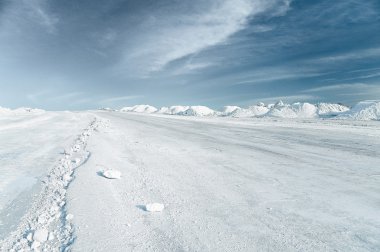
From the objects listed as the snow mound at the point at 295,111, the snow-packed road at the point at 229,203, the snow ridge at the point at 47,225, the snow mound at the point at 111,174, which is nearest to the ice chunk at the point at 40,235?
the snow ridge at the point at 47,225

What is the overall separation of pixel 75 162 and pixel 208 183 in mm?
4119

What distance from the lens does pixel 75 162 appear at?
8.21m

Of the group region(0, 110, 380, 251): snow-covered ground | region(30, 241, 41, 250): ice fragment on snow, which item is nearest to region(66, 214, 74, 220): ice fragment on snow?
region(0, 110, 380, 251): snow-covered ground

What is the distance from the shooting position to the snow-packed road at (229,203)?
12.0ft

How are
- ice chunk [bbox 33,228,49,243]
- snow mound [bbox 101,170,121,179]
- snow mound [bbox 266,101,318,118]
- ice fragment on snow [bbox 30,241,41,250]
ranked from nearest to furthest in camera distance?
ice fragment on snow [bbox 30,241,41,250]
ice chunk [bbox 33,228,49,243]
snow mound [bbox 101,170,121,179]
snow mound [bbox 266,101,318,118]

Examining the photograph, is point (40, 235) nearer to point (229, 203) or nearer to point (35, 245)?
point (35, 245)

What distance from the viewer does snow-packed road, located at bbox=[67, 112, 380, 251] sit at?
3.65 metres

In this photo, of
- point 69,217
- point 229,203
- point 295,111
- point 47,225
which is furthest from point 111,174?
point 295,111

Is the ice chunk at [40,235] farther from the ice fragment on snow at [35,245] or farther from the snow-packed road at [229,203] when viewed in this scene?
the snow-packed road at [229,203]

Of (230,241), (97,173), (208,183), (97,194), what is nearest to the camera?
(230,241)

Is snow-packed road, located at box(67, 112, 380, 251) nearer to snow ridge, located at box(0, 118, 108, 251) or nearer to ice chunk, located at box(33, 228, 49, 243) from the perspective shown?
snow ridge, located at box(0, 118, 108, 251)

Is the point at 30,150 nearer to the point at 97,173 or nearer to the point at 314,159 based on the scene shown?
the point at 97,173

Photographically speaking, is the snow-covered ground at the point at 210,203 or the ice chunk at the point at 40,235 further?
the ice chunk at the point at 40,235

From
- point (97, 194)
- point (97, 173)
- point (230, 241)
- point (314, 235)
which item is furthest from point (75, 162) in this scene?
point (314, 235)
